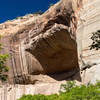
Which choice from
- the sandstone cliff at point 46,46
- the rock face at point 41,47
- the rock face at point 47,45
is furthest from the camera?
the rock face at point 41,47

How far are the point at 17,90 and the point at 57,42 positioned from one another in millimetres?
3630

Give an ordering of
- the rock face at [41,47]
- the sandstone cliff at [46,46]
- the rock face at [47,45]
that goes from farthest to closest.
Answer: the rock face at [41,47]
the sandstone cliff at [46,46]
the rock face at [47,45]

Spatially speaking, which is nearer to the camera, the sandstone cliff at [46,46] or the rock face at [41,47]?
the sandstone cliff at [46,46]

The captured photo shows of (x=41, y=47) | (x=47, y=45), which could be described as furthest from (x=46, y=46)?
(x=41, y=47)

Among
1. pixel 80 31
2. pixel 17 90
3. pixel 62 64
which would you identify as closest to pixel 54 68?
pixel 62 64

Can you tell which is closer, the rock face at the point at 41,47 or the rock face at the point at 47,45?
the rock face at the point at 47,45

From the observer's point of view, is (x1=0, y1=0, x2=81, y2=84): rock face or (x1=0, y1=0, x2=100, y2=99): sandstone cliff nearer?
(x1=0, y1=0, x2=100, y2=99): sandstone cliff

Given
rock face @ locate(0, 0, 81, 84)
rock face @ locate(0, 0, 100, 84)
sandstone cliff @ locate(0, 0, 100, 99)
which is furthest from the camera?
rock face @ locate(0, 0, 81, 84)

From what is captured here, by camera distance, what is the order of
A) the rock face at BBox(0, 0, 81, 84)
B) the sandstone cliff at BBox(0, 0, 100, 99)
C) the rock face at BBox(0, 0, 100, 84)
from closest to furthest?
the rock face at BBox(0, 0, 100, 84) < the sandstone cliff at BBox(0, 0, 100, 99) < the rock face at BBox(0, 0, 81, 84)

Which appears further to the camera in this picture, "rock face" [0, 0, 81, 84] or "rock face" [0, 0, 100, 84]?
"rock face" [0, 0, 81, 84]

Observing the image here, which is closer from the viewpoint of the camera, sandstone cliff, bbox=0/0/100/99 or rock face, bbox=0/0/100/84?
rock face, bbox=0/0/100/84

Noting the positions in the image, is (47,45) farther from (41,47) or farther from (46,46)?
(41,47)

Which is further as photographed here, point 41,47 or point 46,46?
point 41,47

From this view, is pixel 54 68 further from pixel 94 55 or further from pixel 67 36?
pixel 94 55
